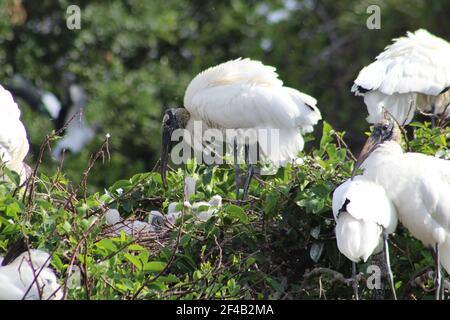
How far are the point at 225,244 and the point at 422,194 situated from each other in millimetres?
960

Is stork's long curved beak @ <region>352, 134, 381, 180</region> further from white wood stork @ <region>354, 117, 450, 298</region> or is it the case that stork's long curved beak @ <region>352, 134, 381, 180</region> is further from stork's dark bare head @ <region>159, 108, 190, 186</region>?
stork's dark bare head @ <region>159, 108, 190, 186</region>

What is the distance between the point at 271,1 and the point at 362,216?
7.31 metres

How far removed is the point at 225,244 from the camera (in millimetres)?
5809

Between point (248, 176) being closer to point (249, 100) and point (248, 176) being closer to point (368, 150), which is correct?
point (249, 100)

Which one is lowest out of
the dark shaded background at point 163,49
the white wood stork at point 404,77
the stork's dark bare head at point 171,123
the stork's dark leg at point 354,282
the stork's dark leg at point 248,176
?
the stork's dark leg at point 354,282

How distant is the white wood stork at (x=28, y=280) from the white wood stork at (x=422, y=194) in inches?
59.6

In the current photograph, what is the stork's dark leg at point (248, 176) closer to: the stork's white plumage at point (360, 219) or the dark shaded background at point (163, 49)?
the stork's white plumage at point (360, 219)

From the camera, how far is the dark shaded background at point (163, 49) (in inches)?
425

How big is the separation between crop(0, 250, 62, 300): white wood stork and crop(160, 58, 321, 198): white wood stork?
1805 millimetres

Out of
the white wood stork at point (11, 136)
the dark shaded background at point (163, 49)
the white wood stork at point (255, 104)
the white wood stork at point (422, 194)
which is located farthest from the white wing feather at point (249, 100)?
the dark shaded background at point (163, 49)

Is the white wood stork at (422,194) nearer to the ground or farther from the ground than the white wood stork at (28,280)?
farther from the ground

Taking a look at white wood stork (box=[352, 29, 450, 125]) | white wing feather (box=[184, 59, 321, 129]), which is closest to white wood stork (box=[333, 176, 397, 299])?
white wing feather (box=[184, 59, 321, 129])

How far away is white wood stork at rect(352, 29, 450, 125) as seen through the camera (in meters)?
7.29

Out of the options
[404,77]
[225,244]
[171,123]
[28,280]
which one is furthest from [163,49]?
[28,280]
